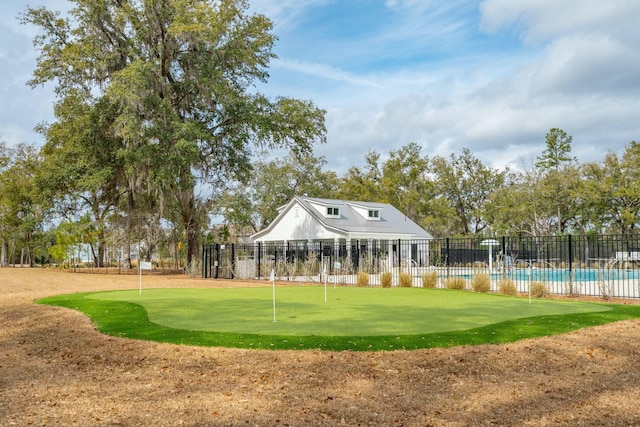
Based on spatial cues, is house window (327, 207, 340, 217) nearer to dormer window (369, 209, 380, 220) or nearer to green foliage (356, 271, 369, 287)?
dormer window (369, 209, 380, 220)

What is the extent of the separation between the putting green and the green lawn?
2 centimetres

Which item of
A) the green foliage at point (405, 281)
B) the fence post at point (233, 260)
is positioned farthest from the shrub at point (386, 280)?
the fence post at point (233, 260)

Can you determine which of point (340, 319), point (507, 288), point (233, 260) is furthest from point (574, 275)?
point (233, 260)

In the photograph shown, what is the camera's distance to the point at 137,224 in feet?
106

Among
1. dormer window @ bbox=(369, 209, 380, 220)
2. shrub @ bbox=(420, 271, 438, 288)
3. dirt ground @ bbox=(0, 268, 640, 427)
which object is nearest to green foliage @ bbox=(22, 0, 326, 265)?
dormer window @ bbox=(369, 209, 380, 220)

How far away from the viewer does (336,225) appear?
1406 inches

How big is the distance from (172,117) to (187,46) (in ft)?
14.4

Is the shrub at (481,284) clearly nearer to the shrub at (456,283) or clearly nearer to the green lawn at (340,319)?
the shrub at (456,283)

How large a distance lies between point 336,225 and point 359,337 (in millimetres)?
27641

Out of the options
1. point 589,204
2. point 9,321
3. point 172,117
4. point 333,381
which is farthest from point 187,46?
point 589,204

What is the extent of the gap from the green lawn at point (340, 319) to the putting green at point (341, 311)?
0.7 inches

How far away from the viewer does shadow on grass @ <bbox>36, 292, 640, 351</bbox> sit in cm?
781

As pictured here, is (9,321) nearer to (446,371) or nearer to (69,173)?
(446,371)

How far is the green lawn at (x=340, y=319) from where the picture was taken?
26.7ft
